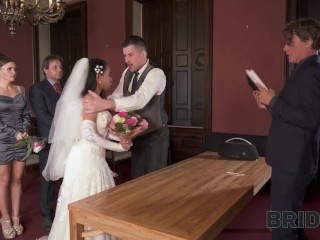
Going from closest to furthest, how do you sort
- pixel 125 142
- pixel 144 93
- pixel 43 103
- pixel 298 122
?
pixel 298 122, pixel 125 142, pixel 144 93, pixel 43 103

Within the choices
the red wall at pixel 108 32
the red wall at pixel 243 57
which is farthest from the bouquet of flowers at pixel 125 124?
the red wall at pixel 108 32

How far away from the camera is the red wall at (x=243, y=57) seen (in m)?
4.11

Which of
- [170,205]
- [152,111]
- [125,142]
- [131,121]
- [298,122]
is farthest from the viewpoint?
[152,111]

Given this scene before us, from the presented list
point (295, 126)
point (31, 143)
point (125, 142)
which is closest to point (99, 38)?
point (31, 143)

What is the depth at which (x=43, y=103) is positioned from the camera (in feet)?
9.78

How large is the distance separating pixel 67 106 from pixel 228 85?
2.78 m

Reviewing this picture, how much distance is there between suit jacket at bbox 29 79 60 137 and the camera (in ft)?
9.73

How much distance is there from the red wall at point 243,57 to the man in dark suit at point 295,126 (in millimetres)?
2359

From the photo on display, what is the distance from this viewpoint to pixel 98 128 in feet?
7.50

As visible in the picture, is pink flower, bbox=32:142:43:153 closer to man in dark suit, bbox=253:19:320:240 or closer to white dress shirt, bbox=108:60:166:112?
white dress shirt, bbox=108:60:166:112

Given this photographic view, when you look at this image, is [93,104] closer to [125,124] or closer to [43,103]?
[125,124]

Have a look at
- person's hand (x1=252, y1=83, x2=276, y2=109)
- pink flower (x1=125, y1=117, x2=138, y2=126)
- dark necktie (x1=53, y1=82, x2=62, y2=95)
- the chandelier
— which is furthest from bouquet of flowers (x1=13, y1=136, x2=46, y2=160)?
person's hand (x1=252, y1=83, x2=276, y2=109)

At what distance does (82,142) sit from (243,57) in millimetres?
2878

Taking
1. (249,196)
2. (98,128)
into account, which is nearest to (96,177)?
(98,128)
